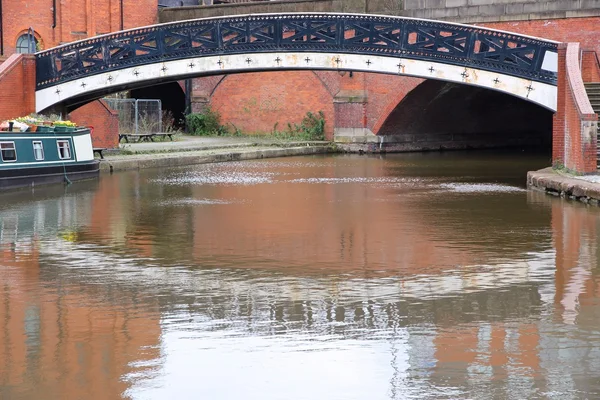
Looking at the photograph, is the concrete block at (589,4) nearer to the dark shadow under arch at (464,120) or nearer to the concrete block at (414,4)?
the dark shadow under arch at (464,120)

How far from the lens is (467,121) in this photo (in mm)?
30891

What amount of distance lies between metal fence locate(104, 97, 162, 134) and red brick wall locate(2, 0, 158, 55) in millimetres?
3171

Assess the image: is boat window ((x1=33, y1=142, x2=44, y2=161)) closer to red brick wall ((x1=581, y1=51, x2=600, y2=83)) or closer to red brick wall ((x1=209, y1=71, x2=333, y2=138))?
red brick wall ((x1=581, y1=51, x2=600, y2=83))

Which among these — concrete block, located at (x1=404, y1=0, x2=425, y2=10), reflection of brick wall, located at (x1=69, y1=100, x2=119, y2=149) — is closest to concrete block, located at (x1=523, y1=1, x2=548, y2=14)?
concrete block, located at (x1=404, y1=0, x2=425, y2=10)

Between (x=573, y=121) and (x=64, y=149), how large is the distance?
29.1 ft

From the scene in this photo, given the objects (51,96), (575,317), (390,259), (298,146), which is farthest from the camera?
(298,146)

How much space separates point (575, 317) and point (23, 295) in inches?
173

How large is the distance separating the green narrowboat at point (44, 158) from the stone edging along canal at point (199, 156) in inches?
48.1

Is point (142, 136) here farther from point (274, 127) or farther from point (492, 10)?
point (492, 10)

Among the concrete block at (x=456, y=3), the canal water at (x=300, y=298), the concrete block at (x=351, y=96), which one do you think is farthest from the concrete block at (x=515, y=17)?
the canal water at (x=300, y=298)

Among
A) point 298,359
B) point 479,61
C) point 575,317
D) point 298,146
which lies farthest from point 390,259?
point 298,146

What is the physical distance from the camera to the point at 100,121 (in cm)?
2461

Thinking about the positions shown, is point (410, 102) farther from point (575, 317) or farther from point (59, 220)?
point (575, 317)

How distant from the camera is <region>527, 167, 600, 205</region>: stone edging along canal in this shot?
15.1 m
